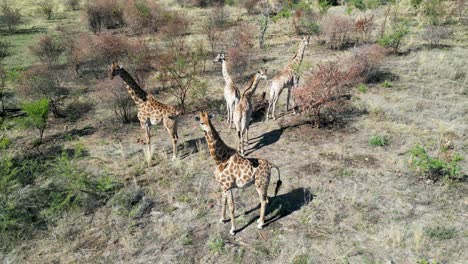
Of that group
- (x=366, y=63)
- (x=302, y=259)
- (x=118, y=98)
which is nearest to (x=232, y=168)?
(x=302, y=259)

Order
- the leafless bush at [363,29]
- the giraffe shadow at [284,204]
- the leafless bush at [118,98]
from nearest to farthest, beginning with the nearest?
the giraffe shadow at [284,204] → the leafless bush at [118,98] → the leafless bush at [363,29]

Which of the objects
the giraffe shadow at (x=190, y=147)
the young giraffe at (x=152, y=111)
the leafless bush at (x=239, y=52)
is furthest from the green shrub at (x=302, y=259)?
the leafless bush at (x=239, y=52)

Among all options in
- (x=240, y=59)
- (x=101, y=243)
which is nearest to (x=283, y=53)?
(x=240, y=59)

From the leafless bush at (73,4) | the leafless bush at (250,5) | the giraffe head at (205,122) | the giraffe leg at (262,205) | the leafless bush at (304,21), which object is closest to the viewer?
the giraffe head at (205,122)

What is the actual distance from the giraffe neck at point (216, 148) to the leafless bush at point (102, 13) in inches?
903

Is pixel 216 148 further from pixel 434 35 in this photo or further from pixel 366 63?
pixel 434 35

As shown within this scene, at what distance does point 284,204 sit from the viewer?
9.41 metres

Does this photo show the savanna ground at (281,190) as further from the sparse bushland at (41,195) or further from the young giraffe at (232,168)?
the young giraffe at (232,168)

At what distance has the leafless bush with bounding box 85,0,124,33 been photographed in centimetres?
2714

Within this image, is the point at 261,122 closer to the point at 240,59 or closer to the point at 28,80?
the point at 240,59

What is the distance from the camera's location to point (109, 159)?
11797mm

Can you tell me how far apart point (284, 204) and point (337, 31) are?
15.2 metres

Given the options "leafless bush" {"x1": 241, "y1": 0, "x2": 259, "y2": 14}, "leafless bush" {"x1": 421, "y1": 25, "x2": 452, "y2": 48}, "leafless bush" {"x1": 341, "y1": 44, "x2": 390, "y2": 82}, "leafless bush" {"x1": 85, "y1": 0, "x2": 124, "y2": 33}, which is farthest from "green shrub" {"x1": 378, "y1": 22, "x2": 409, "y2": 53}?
"leafless bush" {"x1": 85, "y1": 0, "x2": 124, "y2": 33}

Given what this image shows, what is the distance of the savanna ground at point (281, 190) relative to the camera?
804 centimetres
